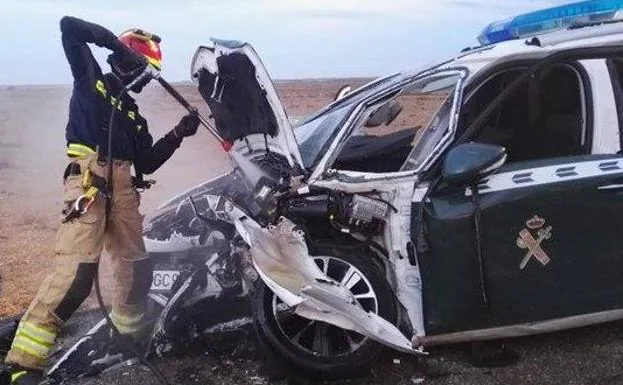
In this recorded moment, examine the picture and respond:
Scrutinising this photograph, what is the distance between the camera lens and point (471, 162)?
145 inches

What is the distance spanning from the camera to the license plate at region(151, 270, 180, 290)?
14.9 ft

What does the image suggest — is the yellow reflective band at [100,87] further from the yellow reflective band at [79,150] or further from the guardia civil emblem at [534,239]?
the guardia civil emblem at [534,239]

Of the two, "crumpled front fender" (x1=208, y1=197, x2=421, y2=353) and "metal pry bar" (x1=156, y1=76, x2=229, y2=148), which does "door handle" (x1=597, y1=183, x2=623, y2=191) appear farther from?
"metal pry bar" (x1=156, y1=76, x2=229, y2=148)

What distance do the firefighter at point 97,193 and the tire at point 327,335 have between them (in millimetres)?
1064

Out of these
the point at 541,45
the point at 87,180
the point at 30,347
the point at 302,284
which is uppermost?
the point at 541,45

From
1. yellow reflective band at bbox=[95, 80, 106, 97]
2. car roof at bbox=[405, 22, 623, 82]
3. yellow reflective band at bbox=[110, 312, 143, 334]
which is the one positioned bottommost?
yellow reflective band at bbox=[110, 312, 143, 334]

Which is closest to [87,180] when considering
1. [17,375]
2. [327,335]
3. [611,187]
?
[17,375]

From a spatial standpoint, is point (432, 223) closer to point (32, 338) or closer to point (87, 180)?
point (87, 180)

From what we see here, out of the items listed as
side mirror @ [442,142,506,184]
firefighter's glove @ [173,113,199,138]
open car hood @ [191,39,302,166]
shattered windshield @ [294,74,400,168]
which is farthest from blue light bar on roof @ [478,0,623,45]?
firefighter's glove @ [173,113,199,138]

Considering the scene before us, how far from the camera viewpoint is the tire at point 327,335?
377 centimetres

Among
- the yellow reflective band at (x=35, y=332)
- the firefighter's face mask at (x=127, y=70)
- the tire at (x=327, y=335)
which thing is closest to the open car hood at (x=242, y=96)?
the firefighter's face mask at (x=127, y=70)

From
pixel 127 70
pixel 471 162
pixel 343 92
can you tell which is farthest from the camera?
pixel 343 92

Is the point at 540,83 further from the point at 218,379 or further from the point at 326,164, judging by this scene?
the point at 218,379

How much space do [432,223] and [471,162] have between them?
1.22 feet
